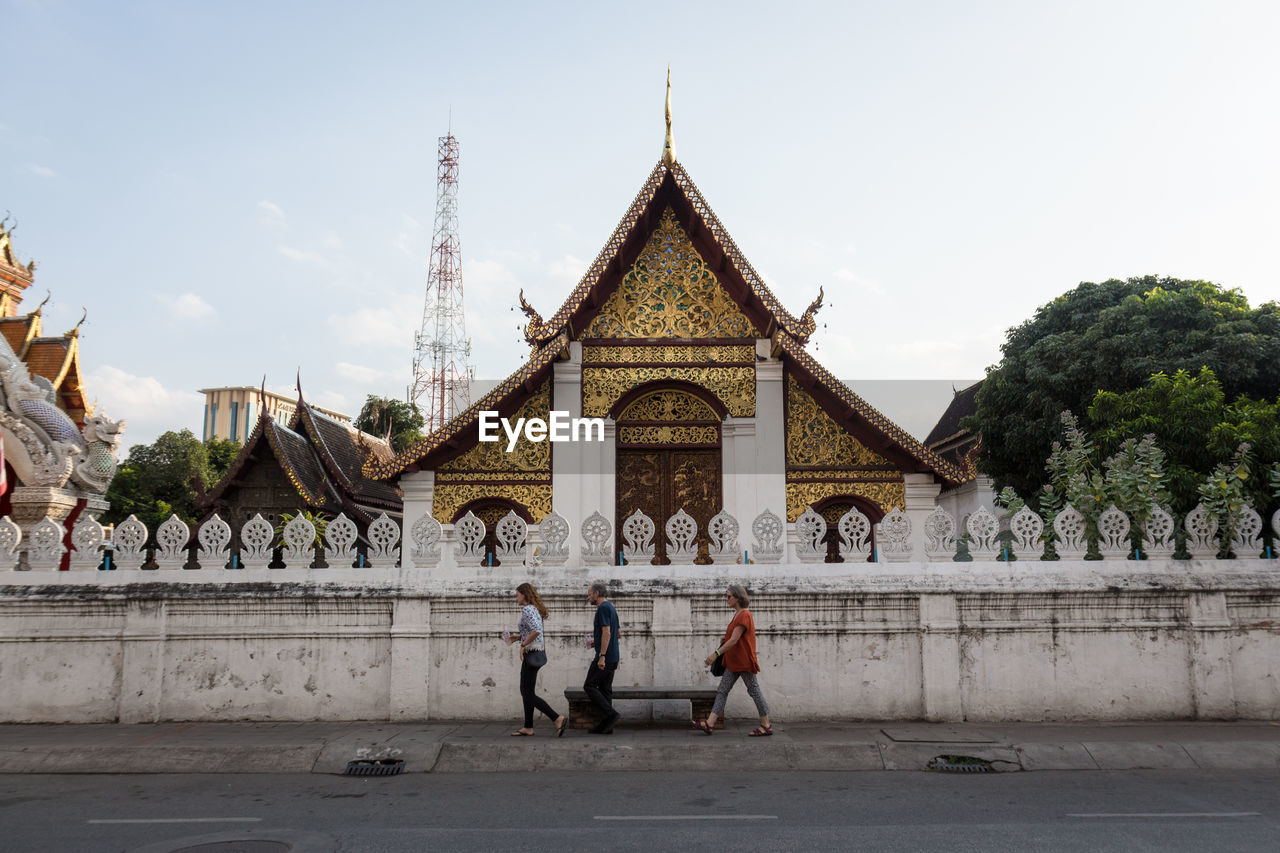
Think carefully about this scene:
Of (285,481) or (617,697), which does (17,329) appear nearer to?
(285,481)

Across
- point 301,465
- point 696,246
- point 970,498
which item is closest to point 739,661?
point 696,246

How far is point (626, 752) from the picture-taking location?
23.2 ft

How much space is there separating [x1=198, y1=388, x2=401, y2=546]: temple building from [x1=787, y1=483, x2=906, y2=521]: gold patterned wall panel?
322 inches

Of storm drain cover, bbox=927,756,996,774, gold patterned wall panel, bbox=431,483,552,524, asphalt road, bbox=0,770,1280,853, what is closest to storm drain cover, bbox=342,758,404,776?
asphalt road, bbox=0,770,1280,853

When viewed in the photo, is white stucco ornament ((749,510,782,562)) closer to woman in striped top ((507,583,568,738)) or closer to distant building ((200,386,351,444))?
woman in striped top ((507,583,568,738))

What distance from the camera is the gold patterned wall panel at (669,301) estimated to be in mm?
13570

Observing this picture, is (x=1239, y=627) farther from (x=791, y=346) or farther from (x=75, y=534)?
(x=75, y=534)

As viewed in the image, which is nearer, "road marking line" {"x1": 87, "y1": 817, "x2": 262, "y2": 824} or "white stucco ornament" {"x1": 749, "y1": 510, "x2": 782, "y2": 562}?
"road marking line" {"x1": 87, "y1": 817, "x2": 262, "y2": 824}

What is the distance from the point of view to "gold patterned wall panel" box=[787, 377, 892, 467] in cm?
1306

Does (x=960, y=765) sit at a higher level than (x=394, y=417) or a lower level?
lower

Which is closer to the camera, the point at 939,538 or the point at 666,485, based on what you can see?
the point at 939,538

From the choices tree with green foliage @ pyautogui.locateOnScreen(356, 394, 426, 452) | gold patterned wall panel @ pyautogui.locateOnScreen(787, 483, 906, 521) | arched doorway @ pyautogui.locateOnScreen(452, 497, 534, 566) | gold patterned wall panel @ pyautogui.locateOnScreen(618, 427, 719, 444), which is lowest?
arched doorway @ pyautogui.locateOnScreen(452, 497, 534, 566)

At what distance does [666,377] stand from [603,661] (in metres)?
6.34

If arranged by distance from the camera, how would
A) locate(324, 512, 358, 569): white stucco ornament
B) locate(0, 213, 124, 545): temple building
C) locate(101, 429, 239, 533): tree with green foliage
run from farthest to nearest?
locate(101, 429, 239, 533): tree with green foliage
locate(0, 213, 124, 545): temple building
locate(324, 512, 358, 569): white stucco ornament
